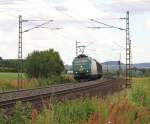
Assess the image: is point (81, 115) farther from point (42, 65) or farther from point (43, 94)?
point (42, 65)

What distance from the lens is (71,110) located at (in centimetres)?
1559

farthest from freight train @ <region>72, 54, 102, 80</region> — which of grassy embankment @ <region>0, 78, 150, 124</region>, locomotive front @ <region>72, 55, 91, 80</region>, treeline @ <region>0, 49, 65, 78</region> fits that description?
grassy embankment @ <region>0, 78, 150, 124</region>

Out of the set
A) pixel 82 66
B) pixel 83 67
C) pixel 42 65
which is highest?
pixel 42 65

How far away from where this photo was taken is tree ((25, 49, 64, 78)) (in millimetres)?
78125

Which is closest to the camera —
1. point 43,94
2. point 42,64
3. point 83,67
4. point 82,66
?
point 43,94

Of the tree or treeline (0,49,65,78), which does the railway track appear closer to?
treeline (0,49,65,78)

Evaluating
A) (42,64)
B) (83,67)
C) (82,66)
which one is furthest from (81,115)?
(42,64)

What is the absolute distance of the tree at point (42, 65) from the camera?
7812cm

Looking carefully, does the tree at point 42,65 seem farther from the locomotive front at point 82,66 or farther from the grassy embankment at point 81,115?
the grassy embankment at point 81,115

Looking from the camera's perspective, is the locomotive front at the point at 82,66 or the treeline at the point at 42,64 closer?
the locomotive front at the point at 82,66

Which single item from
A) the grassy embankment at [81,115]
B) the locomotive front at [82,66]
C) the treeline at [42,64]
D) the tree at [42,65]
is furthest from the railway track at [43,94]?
the tree at [42,65]

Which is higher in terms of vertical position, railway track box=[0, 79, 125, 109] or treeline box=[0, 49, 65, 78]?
treeline box=[0, 49, 65, 78]

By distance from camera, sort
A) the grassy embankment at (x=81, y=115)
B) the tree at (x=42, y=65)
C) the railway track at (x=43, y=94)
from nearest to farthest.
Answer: the grassy embankment at (x=81, y=115), the railway track at (x=43, y=94), the tree at (x=42, y=65)

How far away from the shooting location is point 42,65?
78875mm
